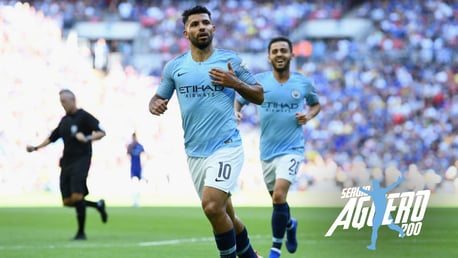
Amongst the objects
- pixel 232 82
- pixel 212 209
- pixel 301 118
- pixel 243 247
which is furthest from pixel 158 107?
pixel 301 118

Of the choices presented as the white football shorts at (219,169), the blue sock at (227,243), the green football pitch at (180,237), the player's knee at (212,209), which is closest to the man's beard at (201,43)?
the white football shorts at (219,169)

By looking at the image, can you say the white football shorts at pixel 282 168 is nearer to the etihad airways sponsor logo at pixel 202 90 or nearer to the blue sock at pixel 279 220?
the blue sock at pixel 279 220

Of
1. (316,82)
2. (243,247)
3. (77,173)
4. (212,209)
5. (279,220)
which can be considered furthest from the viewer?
(316,82)

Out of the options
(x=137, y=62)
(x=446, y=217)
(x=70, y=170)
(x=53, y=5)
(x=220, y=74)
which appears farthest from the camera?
(x=53, y=5)

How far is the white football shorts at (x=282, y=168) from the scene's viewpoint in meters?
12.1

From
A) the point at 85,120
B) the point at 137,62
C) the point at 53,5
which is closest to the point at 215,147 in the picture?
the point at 85,120

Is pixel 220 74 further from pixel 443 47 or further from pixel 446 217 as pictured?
pixel 443 47

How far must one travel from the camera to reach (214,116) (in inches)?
349

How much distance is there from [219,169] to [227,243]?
63 centimetres

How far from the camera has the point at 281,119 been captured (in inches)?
489

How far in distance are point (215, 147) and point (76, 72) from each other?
34.6 metres

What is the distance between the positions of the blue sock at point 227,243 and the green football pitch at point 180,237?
314 cm

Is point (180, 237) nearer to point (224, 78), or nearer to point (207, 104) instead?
point (207, 104)

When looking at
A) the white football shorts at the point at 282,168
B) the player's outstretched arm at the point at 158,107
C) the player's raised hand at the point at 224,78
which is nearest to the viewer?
the player's raised hand at the point at 224,78
